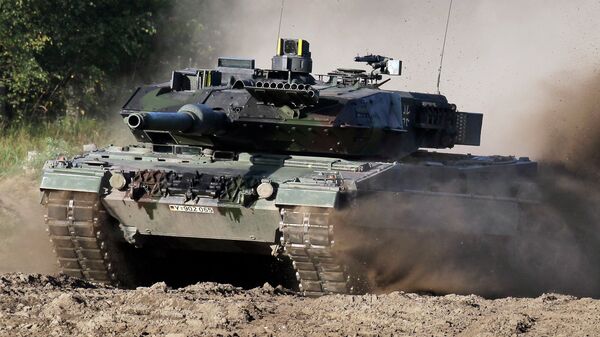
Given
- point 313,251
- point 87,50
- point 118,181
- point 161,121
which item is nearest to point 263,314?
point 313,251

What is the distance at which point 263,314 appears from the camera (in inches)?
475

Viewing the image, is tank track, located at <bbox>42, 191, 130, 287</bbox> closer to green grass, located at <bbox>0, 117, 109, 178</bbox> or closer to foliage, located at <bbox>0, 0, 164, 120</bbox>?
green grass, located at <bbox>0, 117, 109, 178</bbox>

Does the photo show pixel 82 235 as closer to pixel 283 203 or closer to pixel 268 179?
pixel 268 179

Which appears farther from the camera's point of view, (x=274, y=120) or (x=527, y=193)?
(x=527, y=193)

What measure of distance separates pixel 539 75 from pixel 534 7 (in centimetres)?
203

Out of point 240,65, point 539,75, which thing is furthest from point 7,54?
point 539,75

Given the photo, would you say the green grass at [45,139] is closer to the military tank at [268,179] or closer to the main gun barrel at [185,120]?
the military tank at [268,179]

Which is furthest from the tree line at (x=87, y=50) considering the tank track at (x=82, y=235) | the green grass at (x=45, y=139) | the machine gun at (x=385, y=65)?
the tank track at (x=82, y=235)

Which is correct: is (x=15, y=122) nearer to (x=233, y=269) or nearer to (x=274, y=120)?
(x=233, y=269)

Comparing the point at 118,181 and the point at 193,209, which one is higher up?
the point at 118,181

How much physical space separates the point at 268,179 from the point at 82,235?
2.30 m

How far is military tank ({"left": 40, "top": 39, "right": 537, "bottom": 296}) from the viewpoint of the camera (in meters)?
14.5

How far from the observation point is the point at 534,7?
2677 cm

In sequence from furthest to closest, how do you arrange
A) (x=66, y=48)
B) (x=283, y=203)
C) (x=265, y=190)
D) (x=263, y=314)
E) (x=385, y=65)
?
(x=66, y=48) < (x=385, y=65) < (x=265, y=190) < (x=283, y=203) < (x=263, y=314)
